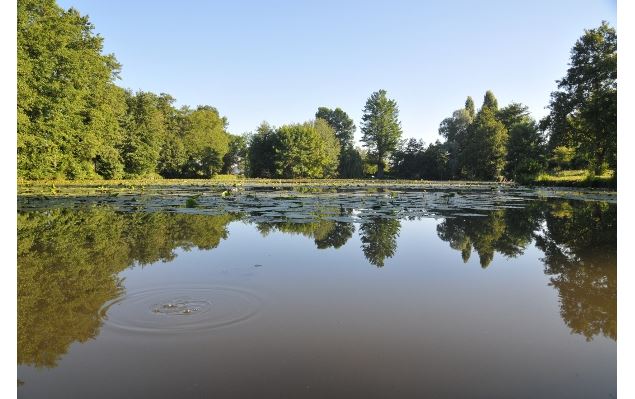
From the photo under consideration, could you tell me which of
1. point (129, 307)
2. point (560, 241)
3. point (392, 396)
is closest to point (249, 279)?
point (129, 307)

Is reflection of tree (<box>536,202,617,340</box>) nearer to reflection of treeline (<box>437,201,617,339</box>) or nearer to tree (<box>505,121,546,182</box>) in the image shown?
reflection of treeline (<box>437,201,617,339</box>)

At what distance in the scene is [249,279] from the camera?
4277 mm

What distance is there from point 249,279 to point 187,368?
1.95 m

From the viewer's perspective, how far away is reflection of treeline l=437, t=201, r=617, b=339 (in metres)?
3.42

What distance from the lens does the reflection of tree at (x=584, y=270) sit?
323cm

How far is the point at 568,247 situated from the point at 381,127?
57.1m

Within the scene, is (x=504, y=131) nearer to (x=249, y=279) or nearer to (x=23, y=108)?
(x=23, y=108)

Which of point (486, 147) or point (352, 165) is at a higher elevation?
point (486, 147)

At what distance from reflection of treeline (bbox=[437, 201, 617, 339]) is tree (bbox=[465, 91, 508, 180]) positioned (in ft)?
123

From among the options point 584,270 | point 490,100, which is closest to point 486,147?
point 490,100

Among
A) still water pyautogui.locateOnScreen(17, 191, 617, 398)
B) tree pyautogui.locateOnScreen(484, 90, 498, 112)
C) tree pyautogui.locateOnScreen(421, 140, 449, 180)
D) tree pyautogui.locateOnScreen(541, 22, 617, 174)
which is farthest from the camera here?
tree pyautogui.locateOnScreen(484, 90, 498, 112)

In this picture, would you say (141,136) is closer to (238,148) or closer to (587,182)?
(238,148)

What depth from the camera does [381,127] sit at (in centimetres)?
6191

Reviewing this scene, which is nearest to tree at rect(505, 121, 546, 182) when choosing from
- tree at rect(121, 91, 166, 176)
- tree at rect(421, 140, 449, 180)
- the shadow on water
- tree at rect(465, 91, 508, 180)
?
tree at rect(465, 91, 508, 180)
